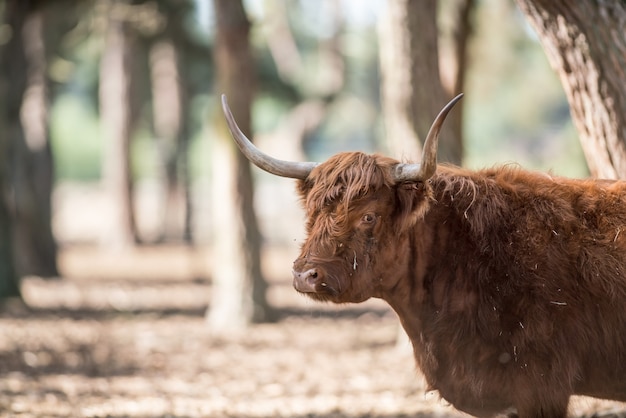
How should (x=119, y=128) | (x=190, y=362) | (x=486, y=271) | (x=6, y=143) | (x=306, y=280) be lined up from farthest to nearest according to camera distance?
(x=119, y=128) < (x=6, y=143) < (x=190, y=362) < (x=486, y=271) < (x=306, y=280)

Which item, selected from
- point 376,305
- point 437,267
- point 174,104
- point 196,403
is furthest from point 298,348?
point 174,104

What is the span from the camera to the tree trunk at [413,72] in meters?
10.3

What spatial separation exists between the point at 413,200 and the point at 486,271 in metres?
0.63

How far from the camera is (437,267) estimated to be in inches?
224

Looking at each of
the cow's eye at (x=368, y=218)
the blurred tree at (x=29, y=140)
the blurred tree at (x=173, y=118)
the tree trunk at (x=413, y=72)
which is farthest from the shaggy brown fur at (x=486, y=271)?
the blurred tree at (x=173, y=118)

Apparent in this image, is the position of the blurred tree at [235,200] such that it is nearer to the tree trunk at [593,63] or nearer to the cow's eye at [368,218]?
the tree trunk at [593,63]

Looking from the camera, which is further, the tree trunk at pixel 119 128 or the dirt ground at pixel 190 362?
the tree trunk at pixel 119 128

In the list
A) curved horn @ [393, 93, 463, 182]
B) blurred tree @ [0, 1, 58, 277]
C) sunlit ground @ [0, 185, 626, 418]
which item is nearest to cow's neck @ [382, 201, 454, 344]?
curved horn @ [393, 93, 463, 182]

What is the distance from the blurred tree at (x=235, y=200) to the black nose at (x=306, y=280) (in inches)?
320

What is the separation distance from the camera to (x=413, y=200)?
18.1 feet

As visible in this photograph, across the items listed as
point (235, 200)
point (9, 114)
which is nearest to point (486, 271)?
point (235, 200)

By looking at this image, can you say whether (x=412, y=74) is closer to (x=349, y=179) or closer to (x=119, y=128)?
(x=349, y=179)

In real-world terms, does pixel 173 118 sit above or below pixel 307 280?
above

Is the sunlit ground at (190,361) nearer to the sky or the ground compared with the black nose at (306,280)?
nearer to the ground
